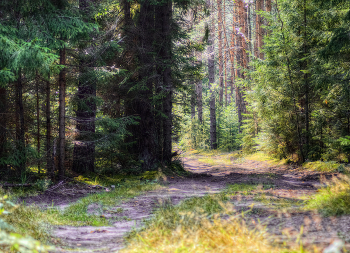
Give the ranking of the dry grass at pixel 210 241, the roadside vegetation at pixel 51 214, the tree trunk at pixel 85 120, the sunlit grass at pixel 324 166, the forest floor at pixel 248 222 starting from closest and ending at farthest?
the roadside vegetation at pixel 51 214 < the dry grass at pixel 210 241 < the forest floor at pixel 248 222 < the tree trunk at pixel 85 120 < the sunlit grass at pixel 324 166

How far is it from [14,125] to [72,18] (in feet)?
12.5

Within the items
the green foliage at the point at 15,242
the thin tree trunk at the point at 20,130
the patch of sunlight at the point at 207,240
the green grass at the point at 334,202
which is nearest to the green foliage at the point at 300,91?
the green grass at the point at 334,202

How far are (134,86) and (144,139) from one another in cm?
229

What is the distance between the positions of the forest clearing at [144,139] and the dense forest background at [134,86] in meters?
0.05

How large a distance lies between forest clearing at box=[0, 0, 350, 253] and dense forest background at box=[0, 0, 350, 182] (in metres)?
0.05

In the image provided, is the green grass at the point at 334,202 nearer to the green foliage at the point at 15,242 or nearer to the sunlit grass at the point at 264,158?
the green foliage at the point at 15,242

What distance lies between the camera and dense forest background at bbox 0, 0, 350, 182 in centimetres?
796

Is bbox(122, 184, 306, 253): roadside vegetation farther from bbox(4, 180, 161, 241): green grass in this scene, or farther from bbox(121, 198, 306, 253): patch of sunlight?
A: bbox(4, 180, 161, 241): green grass

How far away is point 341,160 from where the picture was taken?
1086cm

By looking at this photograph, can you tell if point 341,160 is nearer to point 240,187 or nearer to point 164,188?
point 240,187

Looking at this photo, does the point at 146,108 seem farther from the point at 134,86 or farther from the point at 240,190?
the point at 240,190

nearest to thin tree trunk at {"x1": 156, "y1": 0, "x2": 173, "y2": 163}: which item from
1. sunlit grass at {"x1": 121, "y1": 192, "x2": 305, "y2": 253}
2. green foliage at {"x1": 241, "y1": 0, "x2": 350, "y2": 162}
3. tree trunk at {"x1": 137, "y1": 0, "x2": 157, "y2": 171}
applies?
tree trunk at {"x1": 137, "y1": 0, "x2": 157, "y2": 171}

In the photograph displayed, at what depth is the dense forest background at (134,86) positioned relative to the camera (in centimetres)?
796

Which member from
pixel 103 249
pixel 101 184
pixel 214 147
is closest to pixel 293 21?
pixel 101 184
